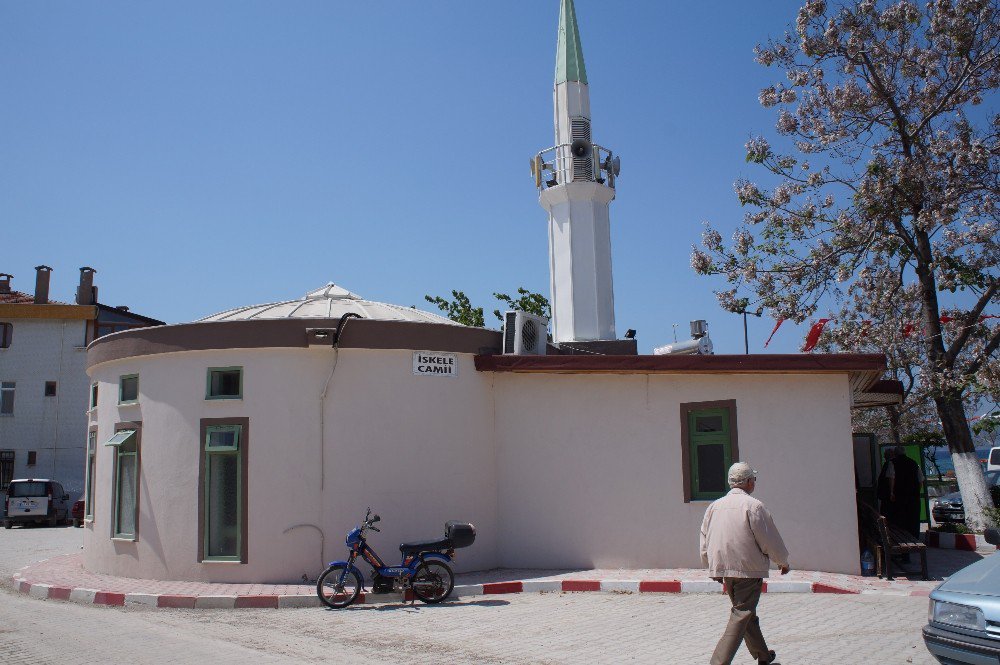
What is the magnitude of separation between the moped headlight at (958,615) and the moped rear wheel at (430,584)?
5.62 metres

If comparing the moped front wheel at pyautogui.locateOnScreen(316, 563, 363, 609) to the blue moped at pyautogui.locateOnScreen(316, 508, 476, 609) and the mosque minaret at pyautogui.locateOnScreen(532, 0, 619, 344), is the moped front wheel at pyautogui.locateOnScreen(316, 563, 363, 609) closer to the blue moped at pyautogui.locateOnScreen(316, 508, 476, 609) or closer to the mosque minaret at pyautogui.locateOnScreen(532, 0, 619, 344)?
the blue moped at pyautogui.locateOnScreen(316, 508, 476, 609)

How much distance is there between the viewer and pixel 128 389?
12.5 metres

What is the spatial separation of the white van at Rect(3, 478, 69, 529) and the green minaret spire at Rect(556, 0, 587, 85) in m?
21.1

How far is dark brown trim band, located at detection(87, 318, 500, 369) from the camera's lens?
11.4m

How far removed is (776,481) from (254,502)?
7.03 meters

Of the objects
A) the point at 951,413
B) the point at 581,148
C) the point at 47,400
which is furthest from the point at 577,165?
the point at 47,400

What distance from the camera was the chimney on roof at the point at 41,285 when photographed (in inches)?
1513

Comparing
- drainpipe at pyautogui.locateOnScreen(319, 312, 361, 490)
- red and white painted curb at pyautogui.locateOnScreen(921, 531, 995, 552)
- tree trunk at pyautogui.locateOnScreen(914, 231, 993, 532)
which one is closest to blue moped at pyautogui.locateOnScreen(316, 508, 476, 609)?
drainpipe at pyautogui.locateOnScreen(319, 312, 361, 490)

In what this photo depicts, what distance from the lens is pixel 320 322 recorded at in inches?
448

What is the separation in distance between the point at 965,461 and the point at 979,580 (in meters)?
13.9

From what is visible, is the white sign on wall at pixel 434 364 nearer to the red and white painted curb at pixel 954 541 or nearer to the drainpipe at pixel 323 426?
the drainpipe at pixel 323 426

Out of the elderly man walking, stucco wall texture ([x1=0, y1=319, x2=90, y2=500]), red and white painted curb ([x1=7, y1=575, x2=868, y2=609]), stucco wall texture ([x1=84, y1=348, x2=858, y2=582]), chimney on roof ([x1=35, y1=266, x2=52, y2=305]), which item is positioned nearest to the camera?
the elderly man walking

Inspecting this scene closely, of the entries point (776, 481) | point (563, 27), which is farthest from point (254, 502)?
point (563, 27)

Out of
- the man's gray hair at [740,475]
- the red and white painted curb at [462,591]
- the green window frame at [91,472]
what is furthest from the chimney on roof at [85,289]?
the man's gray hair at [740,475]
